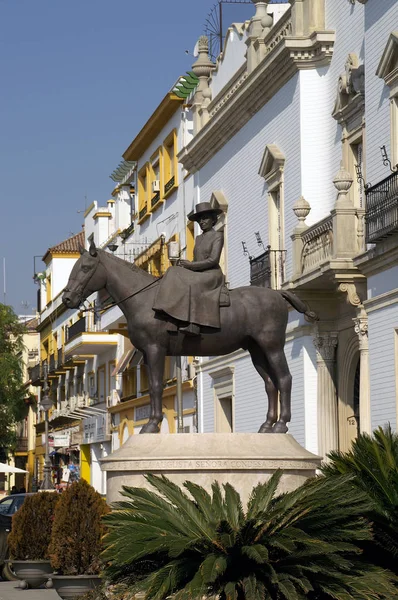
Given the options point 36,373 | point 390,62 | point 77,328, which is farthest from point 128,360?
point 36,373

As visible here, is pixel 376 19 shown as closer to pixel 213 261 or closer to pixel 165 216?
pixel 213 261

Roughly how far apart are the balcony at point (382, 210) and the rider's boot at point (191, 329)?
6.75m

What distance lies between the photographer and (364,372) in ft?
76.8

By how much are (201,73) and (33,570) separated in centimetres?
2095

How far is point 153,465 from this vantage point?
1395 centimetres

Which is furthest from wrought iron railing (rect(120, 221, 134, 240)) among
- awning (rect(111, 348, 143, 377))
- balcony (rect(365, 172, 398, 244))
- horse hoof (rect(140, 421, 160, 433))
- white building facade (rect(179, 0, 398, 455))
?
horse hoof (rect(140, 421, 160, 433))

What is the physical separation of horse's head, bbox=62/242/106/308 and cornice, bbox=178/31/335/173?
1256 centimetres

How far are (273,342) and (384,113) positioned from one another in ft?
27.6

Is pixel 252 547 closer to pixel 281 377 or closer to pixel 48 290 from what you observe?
pixel 281 377

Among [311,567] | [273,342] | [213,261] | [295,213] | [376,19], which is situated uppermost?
[376,19]

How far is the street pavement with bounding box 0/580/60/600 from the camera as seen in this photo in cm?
1744

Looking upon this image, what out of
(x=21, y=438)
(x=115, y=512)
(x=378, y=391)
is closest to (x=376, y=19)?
(x=378, y=391)

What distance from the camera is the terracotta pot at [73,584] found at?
15.6 metres

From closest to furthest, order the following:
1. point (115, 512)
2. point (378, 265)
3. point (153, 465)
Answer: point (115, 512) → point (153, 465) → point (378, 265)
